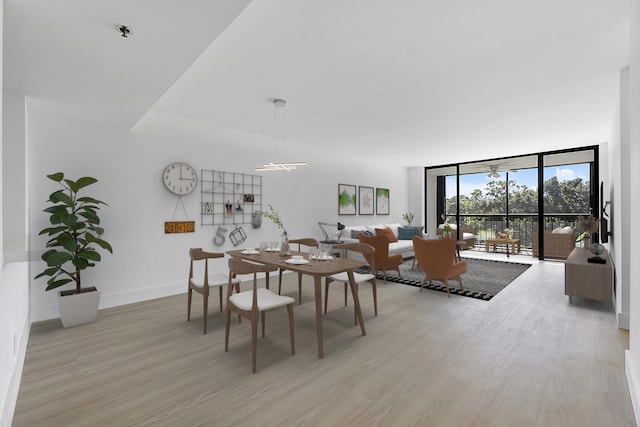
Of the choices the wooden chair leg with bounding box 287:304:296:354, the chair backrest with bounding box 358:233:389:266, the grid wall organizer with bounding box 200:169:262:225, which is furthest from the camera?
the chair backrest with bounding box 358:233:389:266

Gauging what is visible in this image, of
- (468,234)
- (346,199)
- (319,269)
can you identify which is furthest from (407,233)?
(319,269)

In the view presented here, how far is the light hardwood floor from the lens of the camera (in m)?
1.77

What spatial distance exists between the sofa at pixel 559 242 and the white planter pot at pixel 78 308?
28.7 feet

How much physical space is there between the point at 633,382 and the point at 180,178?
491 centimetres

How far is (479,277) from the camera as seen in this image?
17.3ft

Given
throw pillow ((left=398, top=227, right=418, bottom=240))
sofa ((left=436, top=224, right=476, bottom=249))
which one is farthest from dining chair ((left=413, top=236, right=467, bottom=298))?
sofa ((left=436, top=224, right=476, bottom=249))

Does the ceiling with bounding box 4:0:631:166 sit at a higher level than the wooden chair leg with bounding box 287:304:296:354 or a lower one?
higher

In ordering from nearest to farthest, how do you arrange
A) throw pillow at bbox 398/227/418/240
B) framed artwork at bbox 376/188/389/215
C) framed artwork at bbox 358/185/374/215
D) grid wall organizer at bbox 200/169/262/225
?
grid wall organizer at bbox 200/169/262/225 → framed artwork at bbox 358/185/374/215 → throw pillow at bbox 398/227/418/240 → framed artwork at bbox 376/188/389/215

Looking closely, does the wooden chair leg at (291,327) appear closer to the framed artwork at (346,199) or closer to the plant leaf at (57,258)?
the plant leaf at (57,258)

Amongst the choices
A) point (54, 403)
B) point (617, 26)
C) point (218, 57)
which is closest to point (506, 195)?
point (617, 26)

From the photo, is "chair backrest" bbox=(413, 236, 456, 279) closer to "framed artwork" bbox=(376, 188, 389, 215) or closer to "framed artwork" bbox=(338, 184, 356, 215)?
"framed artwork" bbox=(338, 184, 356, 215)

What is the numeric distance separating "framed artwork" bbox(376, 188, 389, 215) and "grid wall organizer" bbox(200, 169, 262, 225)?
3.71 metres

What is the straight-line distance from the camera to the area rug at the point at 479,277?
4.36 metres

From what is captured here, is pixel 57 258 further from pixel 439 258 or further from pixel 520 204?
pixel 520 204
